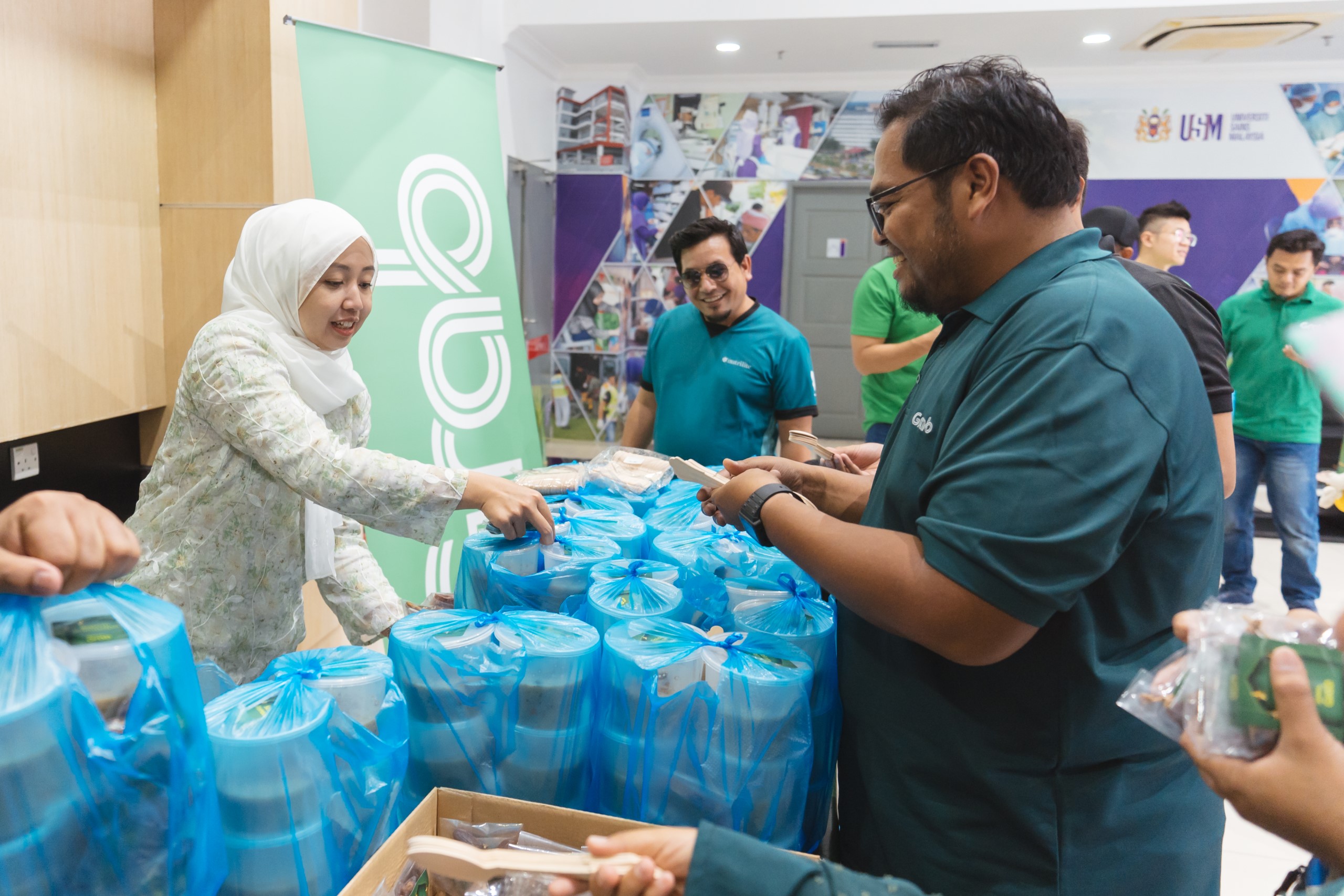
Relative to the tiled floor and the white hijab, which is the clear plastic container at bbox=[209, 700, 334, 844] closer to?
the white hijab

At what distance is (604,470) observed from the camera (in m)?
2.02

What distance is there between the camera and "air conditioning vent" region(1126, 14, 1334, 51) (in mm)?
5492

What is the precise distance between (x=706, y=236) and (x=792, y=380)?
1.82 feet

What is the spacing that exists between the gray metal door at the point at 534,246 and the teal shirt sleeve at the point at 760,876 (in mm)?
5685

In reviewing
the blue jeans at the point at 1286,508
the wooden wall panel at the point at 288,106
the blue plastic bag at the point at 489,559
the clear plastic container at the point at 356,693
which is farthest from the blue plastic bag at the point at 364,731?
the blue jeans at the point at 1286,508

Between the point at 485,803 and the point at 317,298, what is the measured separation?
116 cm

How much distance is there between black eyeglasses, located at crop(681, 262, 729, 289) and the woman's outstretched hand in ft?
5.45

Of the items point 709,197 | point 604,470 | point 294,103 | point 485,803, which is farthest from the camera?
point 709,197

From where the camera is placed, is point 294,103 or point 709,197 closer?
point 294,103

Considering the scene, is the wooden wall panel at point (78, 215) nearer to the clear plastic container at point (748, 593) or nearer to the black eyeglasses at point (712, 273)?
the black eyeglasses at point (712, 273)

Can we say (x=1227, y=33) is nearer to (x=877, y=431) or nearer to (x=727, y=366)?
(x=877, y=431)

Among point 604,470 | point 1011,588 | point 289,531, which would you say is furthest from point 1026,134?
point 289,531

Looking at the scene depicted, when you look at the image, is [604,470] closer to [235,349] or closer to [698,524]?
[698,524]

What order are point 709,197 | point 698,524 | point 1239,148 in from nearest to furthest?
point 698,524 → point 1239,148 → point 709,197
